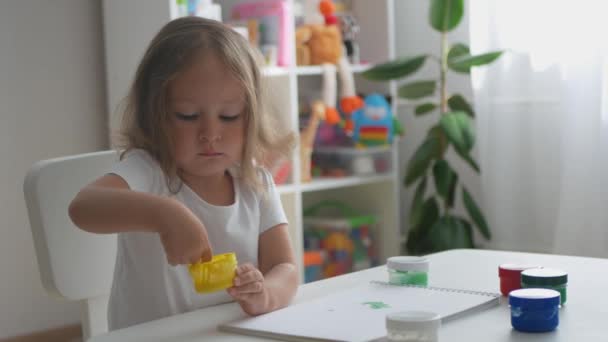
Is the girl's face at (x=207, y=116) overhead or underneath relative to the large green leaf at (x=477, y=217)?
overhead

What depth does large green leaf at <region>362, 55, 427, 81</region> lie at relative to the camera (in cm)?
293

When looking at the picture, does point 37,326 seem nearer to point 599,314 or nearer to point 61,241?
point 61,241

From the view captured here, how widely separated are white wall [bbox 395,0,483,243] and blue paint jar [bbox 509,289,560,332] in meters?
2.31

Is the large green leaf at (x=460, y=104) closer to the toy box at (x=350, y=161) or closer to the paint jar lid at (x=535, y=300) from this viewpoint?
the toy box at (x=350, y=161)

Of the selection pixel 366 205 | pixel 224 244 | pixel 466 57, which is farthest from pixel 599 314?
pixel 366 205

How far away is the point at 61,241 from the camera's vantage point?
1.23 meters

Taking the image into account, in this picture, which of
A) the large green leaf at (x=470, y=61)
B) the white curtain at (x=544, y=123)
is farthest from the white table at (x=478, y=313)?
the large green leaf at (x=470, y=61)

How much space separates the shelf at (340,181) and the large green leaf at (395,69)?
0.35m

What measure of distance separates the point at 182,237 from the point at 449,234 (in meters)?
2.03

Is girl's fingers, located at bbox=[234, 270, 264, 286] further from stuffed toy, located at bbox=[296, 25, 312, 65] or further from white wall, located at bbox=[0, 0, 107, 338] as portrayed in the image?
stuffed toy, located at bbox=[296, 25, 312, 65]

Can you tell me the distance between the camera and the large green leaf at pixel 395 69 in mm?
2926

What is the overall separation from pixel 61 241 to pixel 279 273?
30 cm

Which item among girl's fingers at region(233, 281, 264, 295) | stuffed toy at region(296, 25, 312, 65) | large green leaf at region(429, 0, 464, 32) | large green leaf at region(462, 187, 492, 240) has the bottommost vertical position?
large green leaf at region(462, 187, 492, 240)

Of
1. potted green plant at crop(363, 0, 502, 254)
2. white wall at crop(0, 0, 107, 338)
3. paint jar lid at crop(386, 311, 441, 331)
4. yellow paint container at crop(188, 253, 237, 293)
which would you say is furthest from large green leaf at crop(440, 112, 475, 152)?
paint jar lid at crop(386, 311, 441, 331)
